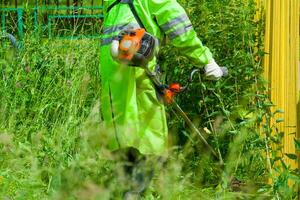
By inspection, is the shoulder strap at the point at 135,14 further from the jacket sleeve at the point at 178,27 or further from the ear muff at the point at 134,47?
the ear muff at the point at 134,47

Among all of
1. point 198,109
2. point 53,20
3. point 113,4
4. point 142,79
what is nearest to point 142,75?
point 142,79

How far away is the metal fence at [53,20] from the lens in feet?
23.5

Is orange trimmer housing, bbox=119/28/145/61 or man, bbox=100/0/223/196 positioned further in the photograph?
man, bbox=100/0/223/196

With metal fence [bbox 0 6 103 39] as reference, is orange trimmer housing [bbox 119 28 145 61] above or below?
above

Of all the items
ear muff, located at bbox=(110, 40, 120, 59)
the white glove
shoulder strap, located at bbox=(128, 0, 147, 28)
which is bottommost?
the white glove

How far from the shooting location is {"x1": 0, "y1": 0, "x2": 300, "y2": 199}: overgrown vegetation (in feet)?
13.3

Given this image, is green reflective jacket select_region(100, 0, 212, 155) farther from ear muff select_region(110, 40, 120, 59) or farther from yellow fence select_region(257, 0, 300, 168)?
yellow fence select_region(257, 0, 300, 168)

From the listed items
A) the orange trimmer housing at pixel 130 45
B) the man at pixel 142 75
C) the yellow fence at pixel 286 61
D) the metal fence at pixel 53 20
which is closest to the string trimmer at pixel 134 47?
the orange trimmer housing at pixel 130 45

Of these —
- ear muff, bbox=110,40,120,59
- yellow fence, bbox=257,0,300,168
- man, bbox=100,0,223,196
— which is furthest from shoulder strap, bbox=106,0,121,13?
yellow fence, bbox=257,0,300,168

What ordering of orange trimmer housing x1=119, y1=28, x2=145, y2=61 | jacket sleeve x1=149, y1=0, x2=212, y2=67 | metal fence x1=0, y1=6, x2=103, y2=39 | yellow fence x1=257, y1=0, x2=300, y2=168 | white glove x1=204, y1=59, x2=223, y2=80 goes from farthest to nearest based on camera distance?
1. metal fence x1=0, y1=6, x2=103, y2=39
2. yellow fence x1=257, y1=0, x2=300, y2=168
3. white glove x1=204, y1=59, x2=223, y2=80
4. jacket sleeve x1=149, y1=0, x2=212, y2=67
5. orange trimmer housing x1=119, y1=28, x2=145, y2=61

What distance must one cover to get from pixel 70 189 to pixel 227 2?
2.86 m

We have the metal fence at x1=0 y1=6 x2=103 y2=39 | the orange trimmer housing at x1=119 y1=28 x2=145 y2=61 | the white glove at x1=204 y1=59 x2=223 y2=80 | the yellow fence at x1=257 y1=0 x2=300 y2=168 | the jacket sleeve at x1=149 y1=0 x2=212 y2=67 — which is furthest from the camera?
the metal fence at x1=0 y1=6 x2=103 y2=39

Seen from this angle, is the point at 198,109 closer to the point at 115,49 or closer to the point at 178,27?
the point at 178,27

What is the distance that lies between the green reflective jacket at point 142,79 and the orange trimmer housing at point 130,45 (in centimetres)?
24
